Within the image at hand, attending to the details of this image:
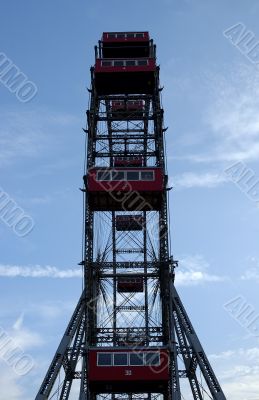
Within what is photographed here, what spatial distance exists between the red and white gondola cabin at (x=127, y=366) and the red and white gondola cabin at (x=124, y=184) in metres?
9.31

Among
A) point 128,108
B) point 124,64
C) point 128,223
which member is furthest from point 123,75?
point 128,223

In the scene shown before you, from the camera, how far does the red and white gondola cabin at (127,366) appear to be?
109 ft

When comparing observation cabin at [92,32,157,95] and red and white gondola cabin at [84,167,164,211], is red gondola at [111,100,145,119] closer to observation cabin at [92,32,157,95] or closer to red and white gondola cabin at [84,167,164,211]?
observation cabin at [92,32,157,95]

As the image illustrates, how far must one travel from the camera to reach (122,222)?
4547 centimetres

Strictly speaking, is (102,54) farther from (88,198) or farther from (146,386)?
(146,386)

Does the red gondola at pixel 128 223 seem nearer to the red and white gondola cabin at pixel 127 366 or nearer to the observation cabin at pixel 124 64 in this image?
the observation cabin at pixel 124 64

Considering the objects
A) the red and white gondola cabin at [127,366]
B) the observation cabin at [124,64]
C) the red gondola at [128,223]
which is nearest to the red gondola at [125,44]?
the observation cabin at [124,64]

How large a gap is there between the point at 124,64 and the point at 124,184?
9.73 meters

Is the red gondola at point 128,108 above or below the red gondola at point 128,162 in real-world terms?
above

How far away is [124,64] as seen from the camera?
43531 mm

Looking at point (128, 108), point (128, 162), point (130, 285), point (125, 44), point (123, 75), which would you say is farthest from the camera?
point (128, 108)

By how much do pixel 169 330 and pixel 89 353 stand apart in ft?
16.5

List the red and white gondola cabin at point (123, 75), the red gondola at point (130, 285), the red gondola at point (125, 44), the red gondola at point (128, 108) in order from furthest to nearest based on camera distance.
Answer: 1. the red gondola at point (125, 44)
2. the red gondola at point (128, 108)
3. the red and white gondola cabin at point (123, 75)
4. the red gondola at point (130, 285)

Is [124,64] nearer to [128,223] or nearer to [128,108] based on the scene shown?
[128,108]
